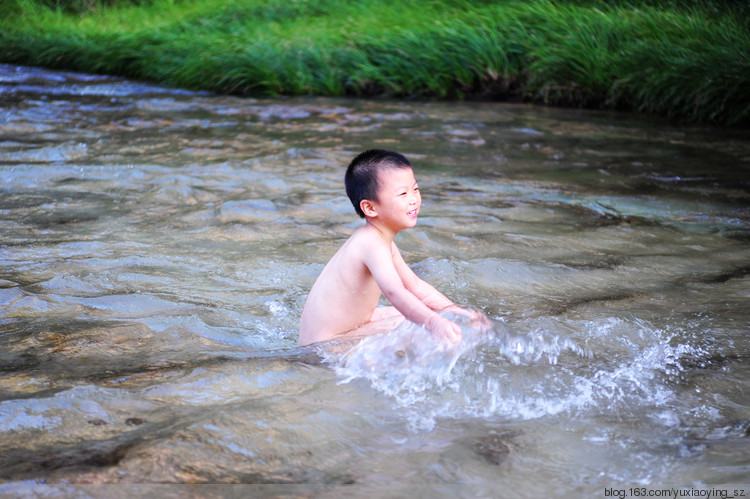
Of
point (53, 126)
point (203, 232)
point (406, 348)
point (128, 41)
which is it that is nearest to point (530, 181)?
point (203, 232)

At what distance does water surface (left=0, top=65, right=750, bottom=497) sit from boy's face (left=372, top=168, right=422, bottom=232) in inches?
19.0

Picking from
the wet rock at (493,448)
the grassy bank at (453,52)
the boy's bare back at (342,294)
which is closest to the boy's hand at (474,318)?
the boy's bare back at (342,294)

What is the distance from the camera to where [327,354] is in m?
3.20

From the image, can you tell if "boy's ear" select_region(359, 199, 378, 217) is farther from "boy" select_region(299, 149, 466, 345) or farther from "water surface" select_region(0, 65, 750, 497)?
"water surface" select_region(0, 65, 750, 497)

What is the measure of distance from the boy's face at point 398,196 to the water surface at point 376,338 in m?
0.48

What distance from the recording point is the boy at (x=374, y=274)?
3160 mm

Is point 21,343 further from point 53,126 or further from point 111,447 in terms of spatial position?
point 53,126

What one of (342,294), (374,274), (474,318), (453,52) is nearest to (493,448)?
(474,318)

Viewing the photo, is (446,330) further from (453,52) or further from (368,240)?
(453,52)

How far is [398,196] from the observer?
10.4 feet

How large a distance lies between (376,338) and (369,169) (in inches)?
27.9

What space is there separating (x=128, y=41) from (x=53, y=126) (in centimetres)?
496

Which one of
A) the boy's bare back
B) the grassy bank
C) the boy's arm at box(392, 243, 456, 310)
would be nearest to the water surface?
the boy's bare back

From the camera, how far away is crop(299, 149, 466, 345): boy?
3.16 meters
